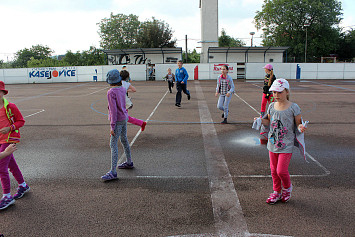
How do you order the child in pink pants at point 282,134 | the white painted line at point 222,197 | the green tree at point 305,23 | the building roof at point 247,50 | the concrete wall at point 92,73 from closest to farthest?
the white painted line at point 222,197
the child in pink pants at point 282,134
the concrete wall at point 92,73
the building roof at point 247,50
the green tree at point 305,23

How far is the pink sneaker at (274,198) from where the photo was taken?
3895 millimetres

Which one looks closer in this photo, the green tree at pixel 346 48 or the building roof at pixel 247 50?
the building roof at pixel 247 50

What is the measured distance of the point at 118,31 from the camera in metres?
73.8

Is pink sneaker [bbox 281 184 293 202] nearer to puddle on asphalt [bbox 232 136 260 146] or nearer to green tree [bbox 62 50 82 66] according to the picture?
puddle on asphalt [bbox 232 136 260 146]

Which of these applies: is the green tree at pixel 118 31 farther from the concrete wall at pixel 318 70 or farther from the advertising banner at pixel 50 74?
the concrete wall at pixel 318 70

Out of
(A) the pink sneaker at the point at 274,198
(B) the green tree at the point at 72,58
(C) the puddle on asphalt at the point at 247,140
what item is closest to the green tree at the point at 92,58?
(B) the green tree at the point at 72,58

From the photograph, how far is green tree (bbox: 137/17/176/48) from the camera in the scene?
5544cm

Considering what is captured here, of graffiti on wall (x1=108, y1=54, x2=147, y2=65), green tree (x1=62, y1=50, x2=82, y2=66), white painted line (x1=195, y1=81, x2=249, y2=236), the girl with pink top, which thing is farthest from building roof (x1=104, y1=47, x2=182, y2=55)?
the girl with pink top

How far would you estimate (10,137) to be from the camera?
3.88 m

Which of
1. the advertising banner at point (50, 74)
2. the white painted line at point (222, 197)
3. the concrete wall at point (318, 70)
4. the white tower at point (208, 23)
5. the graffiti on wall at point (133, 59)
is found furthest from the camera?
the white tower at point (208, 23)

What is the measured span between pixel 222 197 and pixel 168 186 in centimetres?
91

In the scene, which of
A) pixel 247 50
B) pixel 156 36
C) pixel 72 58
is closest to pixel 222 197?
pixel 247 50

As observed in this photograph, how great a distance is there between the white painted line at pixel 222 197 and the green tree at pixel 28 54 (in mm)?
89671

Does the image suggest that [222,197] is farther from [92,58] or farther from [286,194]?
[92,58]
